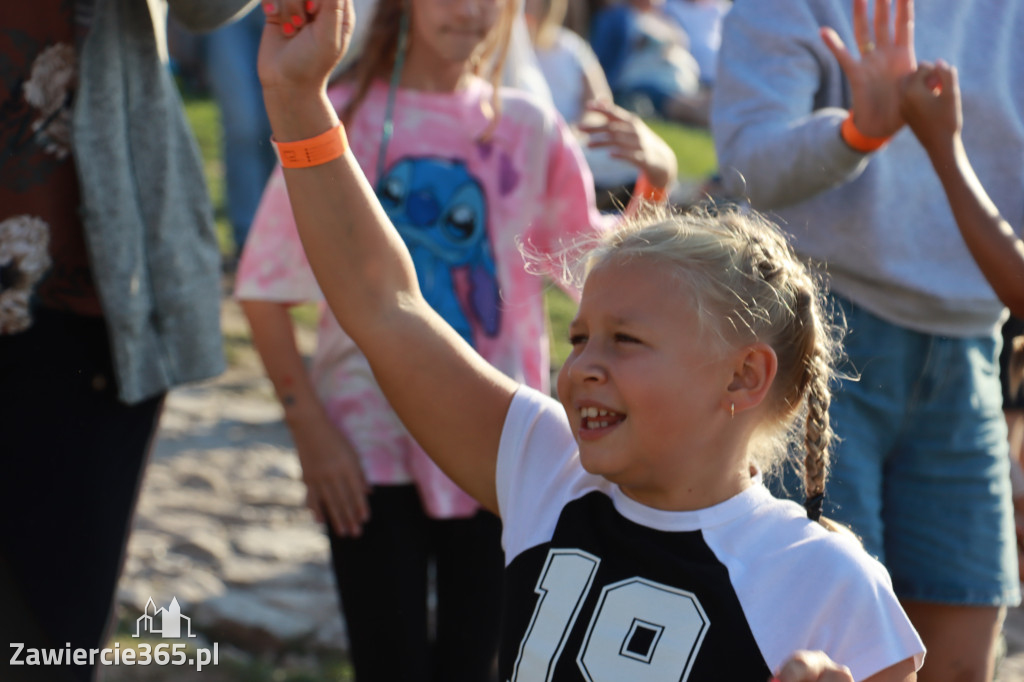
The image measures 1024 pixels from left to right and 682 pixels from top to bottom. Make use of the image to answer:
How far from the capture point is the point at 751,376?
66.3 inches

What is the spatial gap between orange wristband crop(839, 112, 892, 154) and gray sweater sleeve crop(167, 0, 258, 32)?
1.09 meters

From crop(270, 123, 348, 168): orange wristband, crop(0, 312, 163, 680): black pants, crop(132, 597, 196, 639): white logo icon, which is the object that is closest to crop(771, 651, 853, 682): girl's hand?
crop(270, 123, 348, 168): orange wristband

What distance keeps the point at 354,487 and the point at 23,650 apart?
639 mm

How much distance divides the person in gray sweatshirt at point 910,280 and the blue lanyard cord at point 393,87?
0.69 metres

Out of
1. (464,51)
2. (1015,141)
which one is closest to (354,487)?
(464,51)

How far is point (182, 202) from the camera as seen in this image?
2223 mm

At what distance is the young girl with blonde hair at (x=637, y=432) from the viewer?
151cm

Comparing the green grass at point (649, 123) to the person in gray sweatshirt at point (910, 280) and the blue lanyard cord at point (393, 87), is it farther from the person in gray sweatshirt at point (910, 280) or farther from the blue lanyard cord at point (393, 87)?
the person in gray sweatshirt at point (910, 280)

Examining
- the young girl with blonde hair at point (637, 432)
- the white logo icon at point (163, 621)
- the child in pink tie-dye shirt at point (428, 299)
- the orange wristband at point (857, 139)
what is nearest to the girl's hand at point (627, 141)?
the child in pink tie-dye shirt at point (428, 299)

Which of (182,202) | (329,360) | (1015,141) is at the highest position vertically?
(1015,141)

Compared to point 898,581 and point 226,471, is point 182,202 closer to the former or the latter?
point 898,581

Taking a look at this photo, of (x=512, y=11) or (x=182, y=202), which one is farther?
(x=512, y=11)

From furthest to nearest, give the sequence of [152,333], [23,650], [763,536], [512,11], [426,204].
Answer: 1. [512,11]
2. [426,204]
3. [152,333]
4. [23,650]
5. [763,536]

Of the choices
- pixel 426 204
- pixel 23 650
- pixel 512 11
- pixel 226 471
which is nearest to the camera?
pixel 23 650
